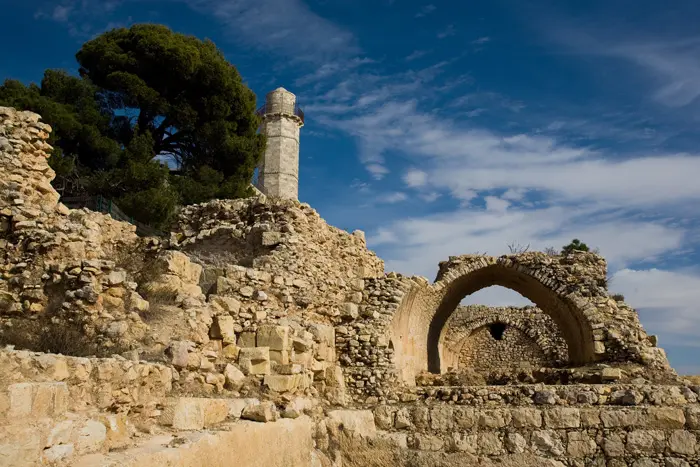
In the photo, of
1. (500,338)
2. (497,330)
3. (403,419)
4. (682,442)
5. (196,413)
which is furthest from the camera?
(497,330)

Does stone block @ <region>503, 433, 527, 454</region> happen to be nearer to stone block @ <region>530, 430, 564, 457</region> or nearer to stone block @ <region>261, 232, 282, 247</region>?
stone block @ <region>530, 430, 564, 457</region>

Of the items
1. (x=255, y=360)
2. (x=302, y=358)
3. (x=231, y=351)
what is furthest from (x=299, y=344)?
→ (x=231, y=351)

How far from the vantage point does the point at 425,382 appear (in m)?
12.9

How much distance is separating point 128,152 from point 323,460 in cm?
1661

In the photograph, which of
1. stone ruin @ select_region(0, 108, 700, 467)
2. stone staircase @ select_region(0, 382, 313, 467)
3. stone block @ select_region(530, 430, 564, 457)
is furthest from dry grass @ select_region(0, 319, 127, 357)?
stone block @ select_region(530, 430, 564, 457)

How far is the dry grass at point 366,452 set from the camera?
8.48m

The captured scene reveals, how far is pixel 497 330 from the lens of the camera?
25891 millimetres

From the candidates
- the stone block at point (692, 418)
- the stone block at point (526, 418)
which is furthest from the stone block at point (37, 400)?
the stone block at point (692, 418)

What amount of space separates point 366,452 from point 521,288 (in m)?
7.60

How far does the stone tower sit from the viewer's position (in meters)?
39.9

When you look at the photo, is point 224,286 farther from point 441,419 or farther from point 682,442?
point 682,442

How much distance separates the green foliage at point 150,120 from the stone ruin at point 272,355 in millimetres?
8044

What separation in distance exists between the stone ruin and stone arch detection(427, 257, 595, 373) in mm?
57

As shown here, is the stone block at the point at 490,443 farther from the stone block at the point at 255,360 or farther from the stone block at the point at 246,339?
the stone block at the point at 246,339
